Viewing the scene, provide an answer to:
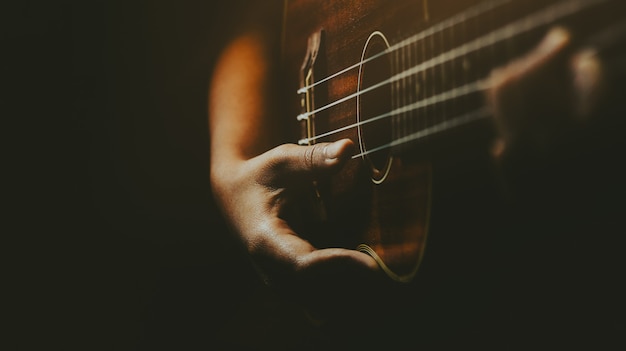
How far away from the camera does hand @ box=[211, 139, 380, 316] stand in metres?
0.72

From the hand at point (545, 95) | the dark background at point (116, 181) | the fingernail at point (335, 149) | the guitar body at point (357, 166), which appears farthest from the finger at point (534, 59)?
the dark background at point (116, 181)

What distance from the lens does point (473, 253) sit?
58cm

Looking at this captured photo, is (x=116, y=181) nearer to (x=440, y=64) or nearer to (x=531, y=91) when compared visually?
(x=440, y=64)

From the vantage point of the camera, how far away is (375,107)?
717 millimetres

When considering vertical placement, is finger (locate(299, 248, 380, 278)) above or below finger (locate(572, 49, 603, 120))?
below

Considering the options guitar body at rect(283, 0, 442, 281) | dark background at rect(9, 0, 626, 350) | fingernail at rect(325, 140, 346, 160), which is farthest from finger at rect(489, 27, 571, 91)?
dark background at rect(9, 0, 626, 350)

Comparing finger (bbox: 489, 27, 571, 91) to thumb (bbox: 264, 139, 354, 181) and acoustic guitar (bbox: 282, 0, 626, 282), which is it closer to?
acoustic guitar (bbox: 282, 0, 626, 282)

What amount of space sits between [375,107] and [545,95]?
0.29 metres

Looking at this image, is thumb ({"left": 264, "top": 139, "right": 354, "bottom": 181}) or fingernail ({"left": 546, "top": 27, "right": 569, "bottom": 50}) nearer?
fingernail ({"left": 546, "top": 27, "right": 569, "bottom": 50})

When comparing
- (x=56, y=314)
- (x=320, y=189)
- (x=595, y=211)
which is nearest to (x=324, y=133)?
(x=320, y=189)

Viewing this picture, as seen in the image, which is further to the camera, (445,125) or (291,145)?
→ (291,145)

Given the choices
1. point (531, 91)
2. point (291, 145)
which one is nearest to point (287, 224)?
point (291, 145)

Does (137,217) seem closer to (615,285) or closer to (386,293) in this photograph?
(386,293)

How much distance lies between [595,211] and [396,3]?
1.09ft
